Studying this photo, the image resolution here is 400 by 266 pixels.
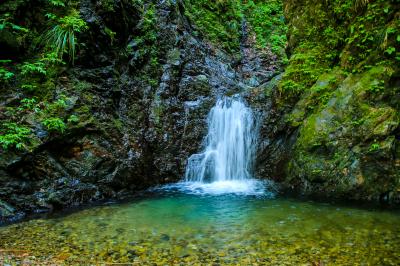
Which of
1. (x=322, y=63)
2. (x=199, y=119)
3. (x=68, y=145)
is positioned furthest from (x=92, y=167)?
(x=322, y=63)

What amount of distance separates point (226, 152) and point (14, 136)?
5.39 metres

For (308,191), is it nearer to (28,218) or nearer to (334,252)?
(334,252)

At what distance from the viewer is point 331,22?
9.16m

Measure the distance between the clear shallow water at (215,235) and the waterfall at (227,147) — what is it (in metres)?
2.31

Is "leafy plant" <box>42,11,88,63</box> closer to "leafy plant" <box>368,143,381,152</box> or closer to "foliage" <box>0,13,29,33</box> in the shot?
"foliage" <box>0,13,29,33</box>

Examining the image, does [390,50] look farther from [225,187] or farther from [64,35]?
[64,35]

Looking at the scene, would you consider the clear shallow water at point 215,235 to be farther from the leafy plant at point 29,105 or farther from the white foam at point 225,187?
the leafy plant at point 29,105

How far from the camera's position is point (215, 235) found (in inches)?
200

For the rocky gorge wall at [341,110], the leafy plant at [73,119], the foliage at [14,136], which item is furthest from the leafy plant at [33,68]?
the rocky gorge wall at [341,110]

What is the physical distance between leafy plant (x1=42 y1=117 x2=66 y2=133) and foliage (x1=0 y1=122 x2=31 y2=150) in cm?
37

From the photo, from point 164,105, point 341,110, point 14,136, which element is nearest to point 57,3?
point 14,136

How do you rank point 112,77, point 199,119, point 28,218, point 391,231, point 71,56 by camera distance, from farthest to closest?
point 199,119
point 112,77
point 71,56
point 28,218
point 391,231

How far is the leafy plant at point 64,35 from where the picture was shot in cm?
760

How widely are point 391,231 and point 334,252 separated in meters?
1.34
